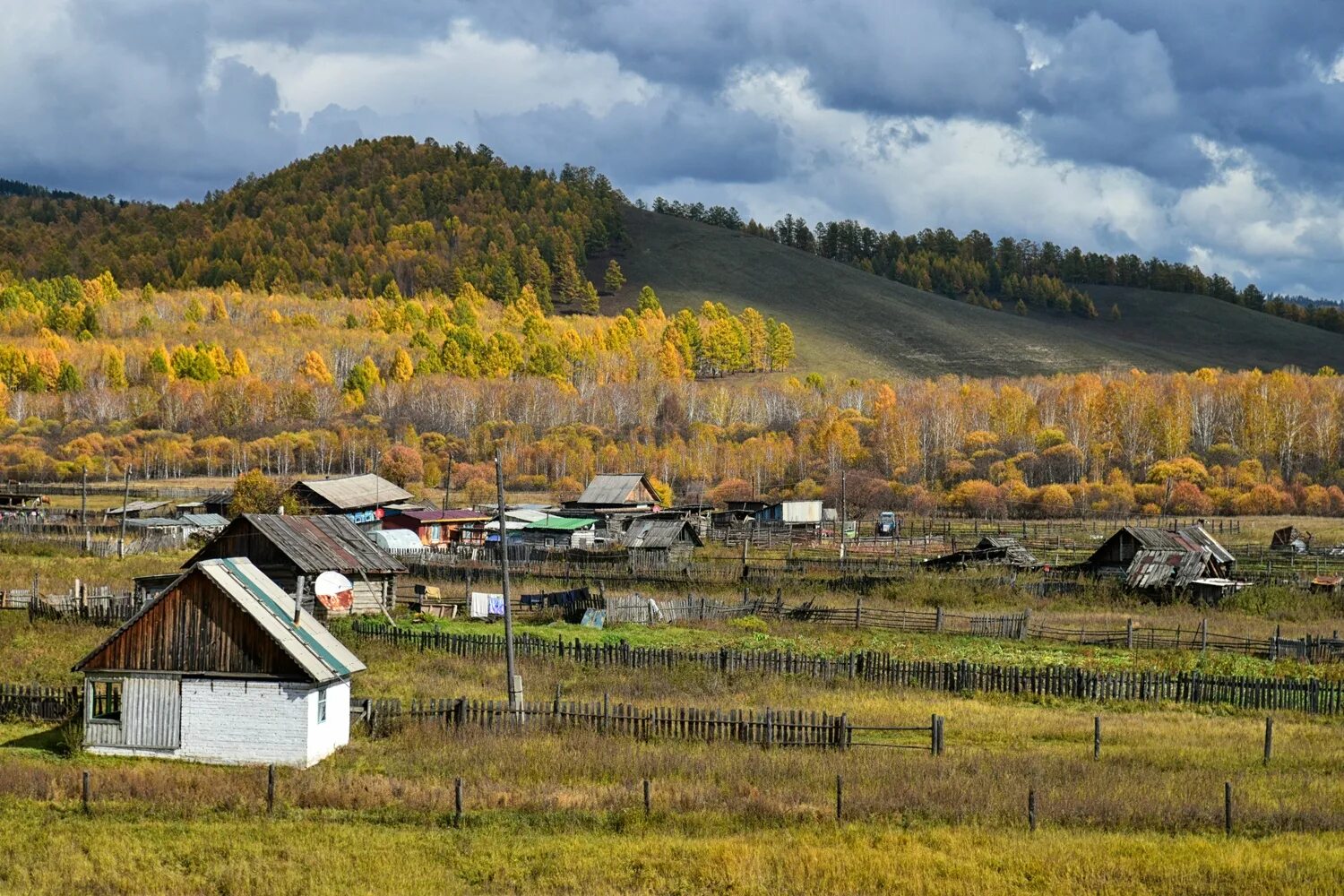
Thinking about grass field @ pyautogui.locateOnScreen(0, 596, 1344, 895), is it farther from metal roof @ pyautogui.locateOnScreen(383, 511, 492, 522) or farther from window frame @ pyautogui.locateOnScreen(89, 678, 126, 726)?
metal roof @ pyautogui.locateOnScreen(383, 511, 492, 522)

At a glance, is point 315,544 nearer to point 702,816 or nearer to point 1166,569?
point 702,816

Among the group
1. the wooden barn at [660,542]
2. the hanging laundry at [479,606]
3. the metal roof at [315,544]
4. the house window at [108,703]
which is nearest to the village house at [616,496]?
the wooden barn at [660,542]

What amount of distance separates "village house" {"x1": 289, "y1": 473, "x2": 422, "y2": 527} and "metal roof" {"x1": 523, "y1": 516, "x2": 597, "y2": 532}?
881cm

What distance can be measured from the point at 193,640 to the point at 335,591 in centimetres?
1862

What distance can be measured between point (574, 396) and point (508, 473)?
1887 inches

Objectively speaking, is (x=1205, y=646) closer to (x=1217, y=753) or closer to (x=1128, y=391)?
(x=1217, y=753)

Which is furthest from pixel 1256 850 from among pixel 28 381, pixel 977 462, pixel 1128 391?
pixel 28 381

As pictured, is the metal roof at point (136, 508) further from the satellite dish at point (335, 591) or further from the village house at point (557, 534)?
the satellite dish at point (335, 591)

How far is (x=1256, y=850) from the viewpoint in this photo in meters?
19.5

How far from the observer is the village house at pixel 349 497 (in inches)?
3056

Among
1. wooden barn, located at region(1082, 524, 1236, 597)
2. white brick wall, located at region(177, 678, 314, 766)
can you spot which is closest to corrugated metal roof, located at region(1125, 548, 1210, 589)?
wooden barn, located at region(1082, 524, 1236, 597)

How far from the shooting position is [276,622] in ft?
89.0

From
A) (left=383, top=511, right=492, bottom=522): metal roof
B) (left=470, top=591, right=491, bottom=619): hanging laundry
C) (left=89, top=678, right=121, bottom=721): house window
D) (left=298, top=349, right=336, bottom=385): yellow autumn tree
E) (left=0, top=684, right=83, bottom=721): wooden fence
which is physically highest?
(left=298, top=349, right=336, bottom=385): yellow autumn tree

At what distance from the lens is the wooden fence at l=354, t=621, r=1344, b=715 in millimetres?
32188
